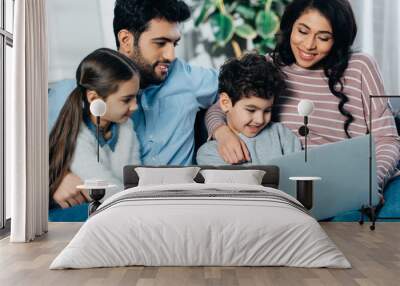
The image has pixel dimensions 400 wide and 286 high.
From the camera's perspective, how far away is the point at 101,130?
25.8ft

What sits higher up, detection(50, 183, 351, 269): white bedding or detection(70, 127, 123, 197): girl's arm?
detection(70, 127, 123, 197): girl's arm

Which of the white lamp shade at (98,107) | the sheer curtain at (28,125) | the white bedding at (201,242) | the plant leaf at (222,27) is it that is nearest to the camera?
the white bedding at (201,242)

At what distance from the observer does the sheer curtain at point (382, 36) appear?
7852mm

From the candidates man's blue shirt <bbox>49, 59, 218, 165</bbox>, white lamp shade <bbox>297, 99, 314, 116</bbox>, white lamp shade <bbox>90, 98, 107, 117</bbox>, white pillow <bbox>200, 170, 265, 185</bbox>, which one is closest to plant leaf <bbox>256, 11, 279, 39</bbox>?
man's blue shirt <bbox>49, 59, 218, 165</bbox>

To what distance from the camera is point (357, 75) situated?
25.6 ft

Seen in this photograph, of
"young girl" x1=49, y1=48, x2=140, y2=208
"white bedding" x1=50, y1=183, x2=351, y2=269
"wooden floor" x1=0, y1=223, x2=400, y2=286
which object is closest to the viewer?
"wooden floor" x1=0, y1=223, x2=400, y2=286

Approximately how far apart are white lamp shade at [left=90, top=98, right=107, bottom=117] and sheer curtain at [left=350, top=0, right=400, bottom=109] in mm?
3213

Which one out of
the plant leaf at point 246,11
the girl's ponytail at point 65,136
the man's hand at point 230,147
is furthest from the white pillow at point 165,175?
the plant leaf at point 246,11

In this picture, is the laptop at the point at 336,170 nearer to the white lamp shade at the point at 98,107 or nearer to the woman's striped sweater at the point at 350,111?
the woman's striped sweater at the point at 350,111

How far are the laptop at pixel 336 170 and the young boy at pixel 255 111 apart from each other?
181mm

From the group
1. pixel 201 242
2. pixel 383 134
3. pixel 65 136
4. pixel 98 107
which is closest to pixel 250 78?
pixel 383 134

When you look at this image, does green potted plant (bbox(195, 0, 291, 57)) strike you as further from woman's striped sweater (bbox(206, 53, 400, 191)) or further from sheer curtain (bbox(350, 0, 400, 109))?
sheer curtain (bbox(350, 0, 400, 109))

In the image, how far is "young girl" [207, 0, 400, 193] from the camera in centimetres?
775

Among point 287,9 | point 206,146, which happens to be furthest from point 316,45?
point 206,146
